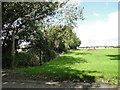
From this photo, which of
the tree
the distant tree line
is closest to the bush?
the distant tree line

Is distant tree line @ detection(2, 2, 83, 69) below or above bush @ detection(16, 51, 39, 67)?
above

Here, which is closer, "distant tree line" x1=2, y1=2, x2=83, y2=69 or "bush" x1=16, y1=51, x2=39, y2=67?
"distant tree line" x1=2, y1=2, x2=83, y2=69

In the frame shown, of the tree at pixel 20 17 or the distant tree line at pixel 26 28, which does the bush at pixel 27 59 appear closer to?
the distant tree line at pixel 26 28

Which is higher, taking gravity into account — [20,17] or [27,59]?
[20,17]

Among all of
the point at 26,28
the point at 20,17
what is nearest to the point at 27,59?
the point at 26,28

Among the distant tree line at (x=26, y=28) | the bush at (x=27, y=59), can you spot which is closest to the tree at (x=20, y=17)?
the distant tree line at (x=26, y=28)

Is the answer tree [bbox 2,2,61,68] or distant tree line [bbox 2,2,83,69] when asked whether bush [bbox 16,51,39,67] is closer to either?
distant tree line [bbox 2,2,83,69]

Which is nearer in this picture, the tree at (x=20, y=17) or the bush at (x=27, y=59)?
the tree at (x=20, y=17)

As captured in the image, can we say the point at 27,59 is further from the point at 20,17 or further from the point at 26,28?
the point at 20,17

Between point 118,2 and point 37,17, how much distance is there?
552 centimetres

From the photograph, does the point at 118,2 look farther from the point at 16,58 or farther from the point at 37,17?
the point at 16,58

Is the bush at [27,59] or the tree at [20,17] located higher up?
the tree at [20,17]

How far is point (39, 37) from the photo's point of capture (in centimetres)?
2311

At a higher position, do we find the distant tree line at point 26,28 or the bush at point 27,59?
the distant tree line at point 26,28
